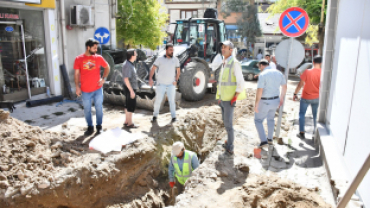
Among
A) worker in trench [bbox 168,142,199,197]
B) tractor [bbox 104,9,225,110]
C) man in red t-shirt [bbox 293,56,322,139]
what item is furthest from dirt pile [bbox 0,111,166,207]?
man in red t-shirt [bbox 293,56,322,139]

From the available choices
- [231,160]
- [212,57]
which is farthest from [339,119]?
[212,57]

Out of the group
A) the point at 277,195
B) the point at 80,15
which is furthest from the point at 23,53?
the point at 277,195

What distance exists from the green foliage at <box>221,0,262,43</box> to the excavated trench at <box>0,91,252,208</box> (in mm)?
24262

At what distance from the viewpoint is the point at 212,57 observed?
10336 millimetres

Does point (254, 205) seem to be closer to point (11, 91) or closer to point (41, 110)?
point (41, 110)

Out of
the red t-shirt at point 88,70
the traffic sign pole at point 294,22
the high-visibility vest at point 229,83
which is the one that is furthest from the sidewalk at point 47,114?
the traffic sign pole at point 294,22

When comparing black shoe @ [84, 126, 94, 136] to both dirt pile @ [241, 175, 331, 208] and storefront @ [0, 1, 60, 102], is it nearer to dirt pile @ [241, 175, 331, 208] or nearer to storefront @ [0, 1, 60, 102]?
dirt pile @ [241, 175, 331, 208]

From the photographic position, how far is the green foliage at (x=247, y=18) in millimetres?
28812

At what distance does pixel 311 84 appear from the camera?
6.06 m

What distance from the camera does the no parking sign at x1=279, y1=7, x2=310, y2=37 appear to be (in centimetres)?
589

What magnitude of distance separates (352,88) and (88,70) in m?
4.43

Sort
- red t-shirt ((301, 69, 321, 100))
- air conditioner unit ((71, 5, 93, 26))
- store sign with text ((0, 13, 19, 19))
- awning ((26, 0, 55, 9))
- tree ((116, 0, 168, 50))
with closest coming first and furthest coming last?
red t-shirt ((301, 69, 321, 100)) < store sign with text ((0, 13, 19, 19)) < awning ((26, 0, 55, 9)) < air conditioner unit ((71, 5, 93, 26)) < tree ((116, 0, 168, 50))

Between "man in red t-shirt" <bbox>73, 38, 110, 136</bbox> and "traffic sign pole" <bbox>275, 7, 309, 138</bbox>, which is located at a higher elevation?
"traffic sign pole" <bbox>275, 7, 309, 138</bbox>

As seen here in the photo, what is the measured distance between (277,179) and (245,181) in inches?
17.8
